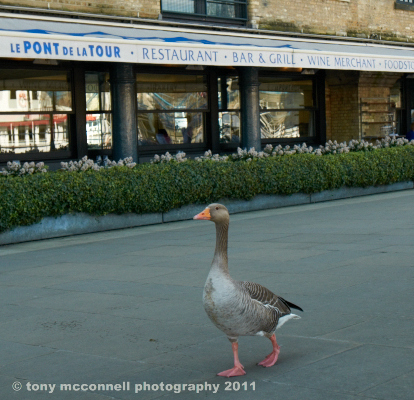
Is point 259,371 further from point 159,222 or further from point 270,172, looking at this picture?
point 270,172

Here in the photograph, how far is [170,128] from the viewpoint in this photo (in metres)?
16.7

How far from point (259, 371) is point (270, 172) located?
1023 cm

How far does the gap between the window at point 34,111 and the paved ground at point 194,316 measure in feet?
11.5

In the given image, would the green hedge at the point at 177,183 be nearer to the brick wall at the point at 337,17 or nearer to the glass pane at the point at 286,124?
the glass pane at the point at 286,124

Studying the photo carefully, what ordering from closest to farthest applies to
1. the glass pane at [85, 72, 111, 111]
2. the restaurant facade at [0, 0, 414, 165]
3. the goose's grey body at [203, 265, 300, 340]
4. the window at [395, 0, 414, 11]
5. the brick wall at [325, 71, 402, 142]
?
the goose's grey body at [203, 265, 300, 340] → the restaurant facade at [0, 0, 414, 165] → the glass pane at [85, 72, 111, 111] → the brick wall at [325, 71, 402, 142] → the window at [395, 0, 414, 11]

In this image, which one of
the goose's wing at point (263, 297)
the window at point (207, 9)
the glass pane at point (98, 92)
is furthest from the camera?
the window at point (207, 9)

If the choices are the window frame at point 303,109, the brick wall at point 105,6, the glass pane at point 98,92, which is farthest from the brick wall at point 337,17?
the glass pane at point 98,92

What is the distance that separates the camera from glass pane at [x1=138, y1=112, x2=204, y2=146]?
16172mm

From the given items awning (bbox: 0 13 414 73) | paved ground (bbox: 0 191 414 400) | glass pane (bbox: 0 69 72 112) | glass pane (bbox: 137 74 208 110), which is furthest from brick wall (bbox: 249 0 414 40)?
paved ground (bbox: 0 191 414 400)

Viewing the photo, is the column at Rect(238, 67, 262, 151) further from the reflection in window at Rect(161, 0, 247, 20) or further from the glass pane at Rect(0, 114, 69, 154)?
the glass pane at Rect(0, 114, 69, 154)

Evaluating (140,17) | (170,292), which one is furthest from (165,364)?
(140,17)

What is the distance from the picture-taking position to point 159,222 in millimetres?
13070

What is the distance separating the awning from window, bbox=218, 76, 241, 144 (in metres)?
1.48

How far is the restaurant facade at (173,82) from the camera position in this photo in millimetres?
13094
